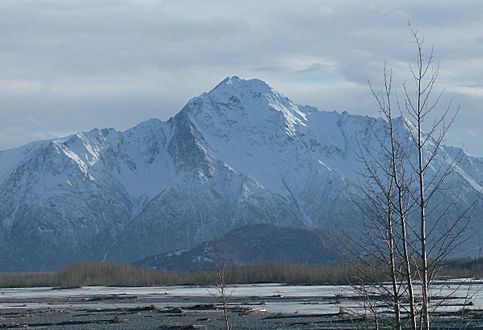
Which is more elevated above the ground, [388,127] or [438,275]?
[388,127]

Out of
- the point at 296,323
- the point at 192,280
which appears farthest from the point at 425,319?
the point at 192,280

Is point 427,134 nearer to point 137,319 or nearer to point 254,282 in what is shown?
point 137,319

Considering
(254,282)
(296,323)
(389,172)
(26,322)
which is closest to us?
(389,172)

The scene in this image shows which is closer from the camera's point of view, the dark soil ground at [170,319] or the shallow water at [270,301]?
the dark soil ground at [170,319]

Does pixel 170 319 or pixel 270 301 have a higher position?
pixel 270 301

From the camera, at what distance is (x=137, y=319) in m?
77.2

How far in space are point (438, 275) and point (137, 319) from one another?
60029 mm

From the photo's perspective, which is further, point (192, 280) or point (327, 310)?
point (192, 280)

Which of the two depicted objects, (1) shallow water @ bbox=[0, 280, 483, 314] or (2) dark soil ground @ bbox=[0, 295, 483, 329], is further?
(1) shallow water @ bbox=[0, 280, 483, 314]

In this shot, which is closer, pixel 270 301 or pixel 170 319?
pixel 170 319

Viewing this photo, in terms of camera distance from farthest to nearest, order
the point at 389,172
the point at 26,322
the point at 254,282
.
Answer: the point at 254,282 < the point at 26,322 < the point at 389,172

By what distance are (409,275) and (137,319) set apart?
203 feet

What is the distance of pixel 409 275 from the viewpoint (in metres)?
16.8

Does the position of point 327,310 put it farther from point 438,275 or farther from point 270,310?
point 438,275
